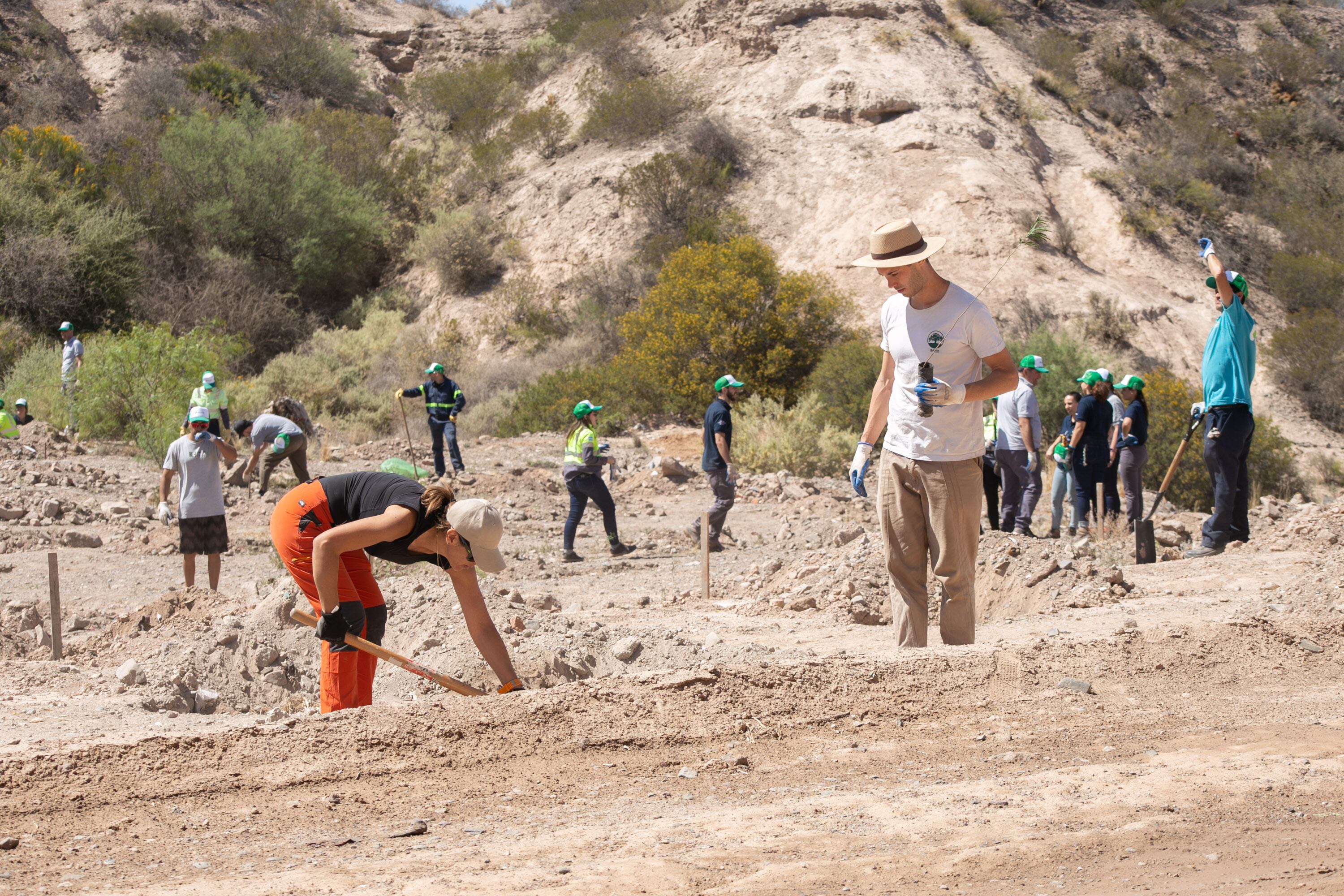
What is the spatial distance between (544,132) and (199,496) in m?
26.9

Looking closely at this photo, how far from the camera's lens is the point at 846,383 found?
20.1m

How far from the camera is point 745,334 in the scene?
21.6 m

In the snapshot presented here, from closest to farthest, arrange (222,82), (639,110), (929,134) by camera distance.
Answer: (929,134) < (639,110) < (222,82)

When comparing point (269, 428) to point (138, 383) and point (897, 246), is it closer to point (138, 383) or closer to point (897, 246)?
point (138, 383)

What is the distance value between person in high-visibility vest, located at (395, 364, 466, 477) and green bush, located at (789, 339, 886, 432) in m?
6.61

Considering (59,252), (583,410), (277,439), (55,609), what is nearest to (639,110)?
(59,252)

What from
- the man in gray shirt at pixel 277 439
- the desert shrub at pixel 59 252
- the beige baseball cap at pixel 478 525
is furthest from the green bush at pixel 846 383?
the desert shrub at pixel 59 252

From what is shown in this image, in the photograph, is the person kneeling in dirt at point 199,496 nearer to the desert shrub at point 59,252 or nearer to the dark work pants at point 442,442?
the dark work pants at point 442,442

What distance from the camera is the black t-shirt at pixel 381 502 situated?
4.36m

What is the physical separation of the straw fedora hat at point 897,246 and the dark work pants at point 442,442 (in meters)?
10.8

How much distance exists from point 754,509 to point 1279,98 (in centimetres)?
2816

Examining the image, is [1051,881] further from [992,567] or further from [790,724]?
[992,567]

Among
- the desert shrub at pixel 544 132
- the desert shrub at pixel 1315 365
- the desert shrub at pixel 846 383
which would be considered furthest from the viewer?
the desert shrub at pixel 544 132

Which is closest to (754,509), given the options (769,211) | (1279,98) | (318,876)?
(318,876)
